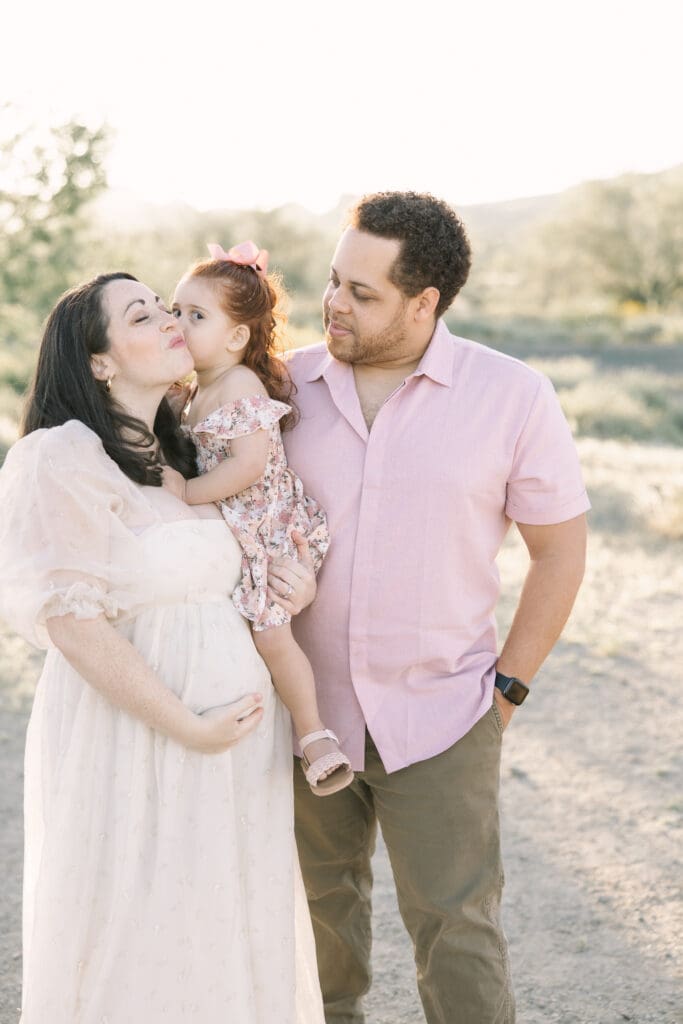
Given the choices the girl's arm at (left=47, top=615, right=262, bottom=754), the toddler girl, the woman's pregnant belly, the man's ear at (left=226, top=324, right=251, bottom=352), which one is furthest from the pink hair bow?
the girl's arm at (left=47, top=615, right=262, bottom=754)

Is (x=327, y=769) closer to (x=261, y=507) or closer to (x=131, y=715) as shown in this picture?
(x=131, y=715)

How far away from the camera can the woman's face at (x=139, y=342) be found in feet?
8.28

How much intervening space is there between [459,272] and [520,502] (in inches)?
25.9

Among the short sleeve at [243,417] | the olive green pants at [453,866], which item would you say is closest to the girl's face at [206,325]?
the short sleeve at [243,417]

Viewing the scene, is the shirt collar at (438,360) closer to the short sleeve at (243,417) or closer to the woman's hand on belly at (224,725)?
the short sleeve at (243,417)

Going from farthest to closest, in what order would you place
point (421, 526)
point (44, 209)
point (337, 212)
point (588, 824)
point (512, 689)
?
point (337, 212)
point (44, 209)
point (588, 824)
point (512, 689)
point (421, 526)

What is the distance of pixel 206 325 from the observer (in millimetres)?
2877

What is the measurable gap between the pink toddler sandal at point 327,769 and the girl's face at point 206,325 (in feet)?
3.30

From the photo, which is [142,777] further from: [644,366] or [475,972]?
[644,366]

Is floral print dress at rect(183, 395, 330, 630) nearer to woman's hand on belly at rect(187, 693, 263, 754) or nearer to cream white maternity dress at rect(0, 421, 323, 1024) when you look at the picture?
cream white maternity dress at rect(0, 421, 323, 1024)

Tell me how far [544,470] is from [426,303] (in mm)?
541

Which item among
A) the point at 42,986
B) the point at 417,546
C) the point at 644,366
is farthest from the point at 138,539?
the point at 644,366

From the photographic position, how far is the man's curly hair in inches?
113

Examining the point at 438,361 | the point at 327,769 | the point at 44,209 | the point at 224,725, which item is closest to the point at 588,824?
the point at 327,769
